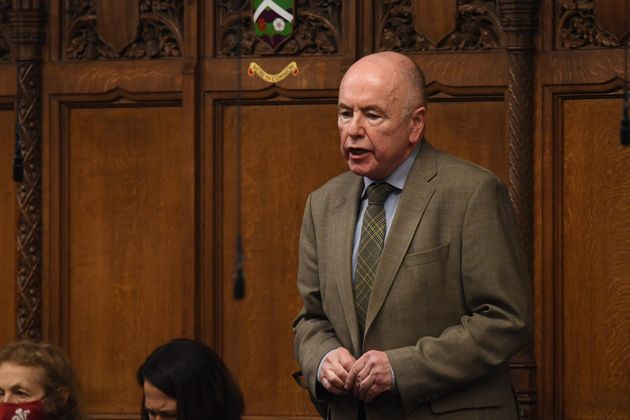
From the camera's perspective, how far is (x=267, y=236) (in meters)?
6.29

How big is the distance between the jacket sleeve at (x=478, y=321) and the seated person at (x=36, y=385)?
1094 millimetres

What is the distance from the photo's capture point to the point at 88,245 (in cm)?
645

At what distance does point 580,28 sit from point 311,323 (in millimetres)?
2611

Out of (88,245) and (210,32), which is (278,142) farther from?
(88,245)

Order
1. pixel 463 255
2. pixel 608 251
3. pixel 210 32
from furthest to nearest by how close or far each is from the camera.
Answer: pixel 210 32 < pixel 608 251 < pixel 463 255

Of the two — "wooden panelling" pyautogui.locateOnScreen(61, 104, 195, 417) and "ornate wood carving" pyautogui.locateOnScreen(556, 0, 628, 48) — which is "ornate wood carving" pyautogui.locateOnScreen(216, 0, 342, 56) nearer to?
"wooden panelling" pyautogui.locateOnScreen(61, 104, 195, 417)

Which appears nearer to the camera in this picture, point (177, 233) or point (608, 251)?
point (608, 251)

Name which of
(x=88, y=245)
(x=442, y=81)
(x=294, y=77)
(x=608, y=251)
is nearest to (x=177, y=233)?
(x=88, y=245)

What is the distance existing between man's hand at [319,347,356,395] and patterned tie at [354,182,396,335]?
0.37ft

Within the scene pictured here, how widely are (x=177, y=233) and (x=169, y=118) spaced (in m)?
0.49

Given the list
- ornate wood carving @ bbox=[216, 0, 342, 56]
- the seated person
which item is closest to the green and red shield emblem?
ornate wood carving @ bbox=[216, 0, 342, 56]

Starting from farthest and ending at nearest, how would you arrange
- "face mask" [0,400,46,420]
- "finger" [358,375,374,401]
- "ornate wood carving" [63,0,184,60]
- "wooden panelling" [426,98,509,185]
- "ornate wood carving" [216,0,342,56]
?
"ornate wood carving" [63,0,184,60] < "ornate wood carving" [216,0,342,56] < "wooden panelling" [426,98,509,185] < "face mask" [0,400,46,420] < "finger" [358,375,374,401]

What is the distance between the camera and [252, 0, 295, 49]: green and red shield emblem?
20.4 ft

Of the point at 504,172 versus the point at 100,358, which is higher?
the point at 504,172
